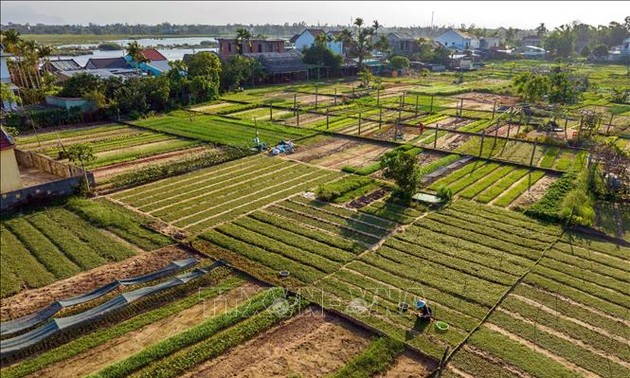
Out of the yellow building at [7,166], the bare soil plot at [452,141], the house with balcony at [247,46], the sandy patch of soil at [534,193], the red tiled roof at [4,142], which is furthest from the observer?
the house with balcony at [247,46]

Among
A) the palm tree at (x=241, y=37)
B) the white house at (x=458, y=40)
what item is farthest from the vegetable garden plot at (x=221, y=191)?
the white house at (x=458, y=40)

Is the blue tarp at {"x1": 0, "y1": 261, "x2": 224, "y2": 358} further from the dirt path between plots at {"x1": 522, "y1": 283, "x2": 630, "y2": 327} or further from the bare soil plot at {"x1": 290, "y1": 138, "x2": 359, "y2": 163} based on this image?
the bare soil plot at {"x1": 290, "y1": 138, "x2": 359, "y2": 163}

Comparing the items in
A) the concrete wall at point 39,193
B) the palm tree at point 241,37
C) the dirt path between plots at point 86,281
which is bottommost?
the dirt path between plots at point 86,281

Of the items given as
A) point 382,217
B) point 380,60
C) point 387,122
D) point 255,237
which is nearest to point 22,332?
point 255,237

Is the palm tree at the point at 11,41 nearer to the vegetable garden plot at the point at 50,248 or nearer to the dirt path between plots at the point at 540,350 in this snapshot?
the vegetable garden plot at the point at 50,248

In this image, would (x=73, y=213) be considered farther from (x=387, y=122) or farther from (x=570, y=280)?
(x=387, y=122)
